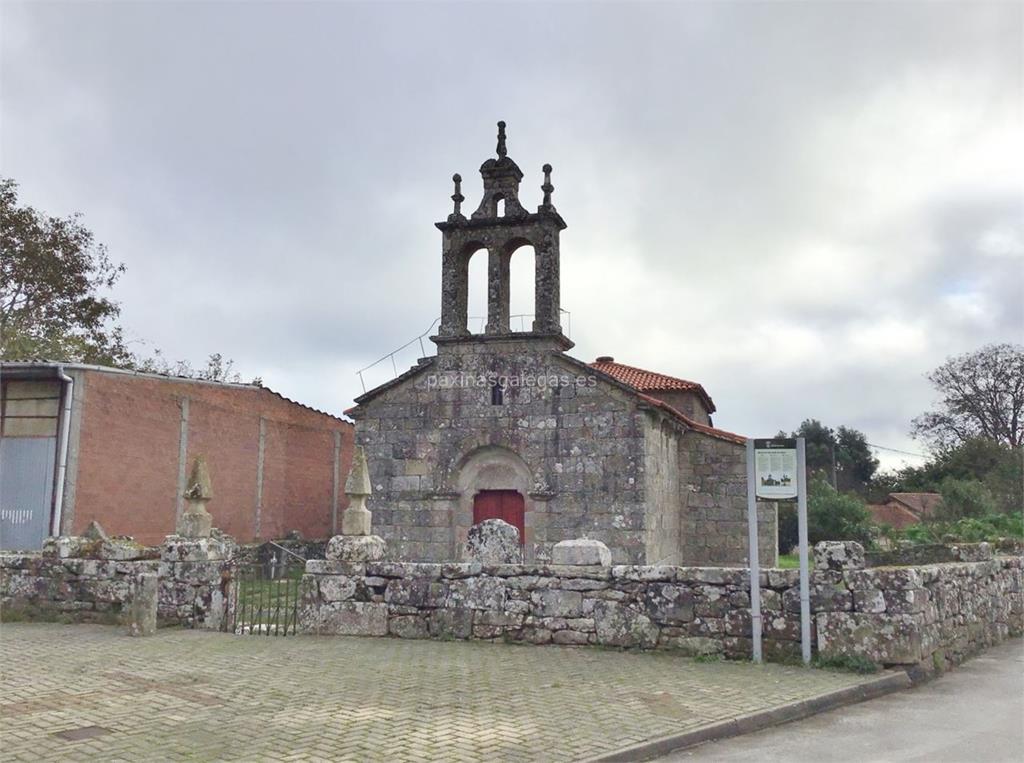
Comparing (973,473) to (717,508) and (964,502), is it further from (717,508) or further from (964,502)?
(717,508)

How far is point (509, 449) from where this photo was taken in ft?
59.6

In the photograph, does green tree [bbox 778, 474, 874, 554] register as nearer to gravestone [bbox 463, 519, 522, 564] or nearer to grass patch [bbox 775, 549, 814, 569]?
grass patch [bbox 775, 549, 814, 569]

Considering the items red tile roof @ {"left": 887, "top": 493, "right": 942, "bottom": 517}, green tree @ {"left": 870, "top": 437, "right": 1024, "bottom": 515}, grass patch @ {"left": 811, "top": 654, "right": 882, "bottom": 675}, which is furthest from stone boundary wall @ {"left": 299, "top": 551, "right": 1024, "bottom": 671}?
red tile roof @ {"left": 887, "top": 493, "right": 942, "bottom": 517}

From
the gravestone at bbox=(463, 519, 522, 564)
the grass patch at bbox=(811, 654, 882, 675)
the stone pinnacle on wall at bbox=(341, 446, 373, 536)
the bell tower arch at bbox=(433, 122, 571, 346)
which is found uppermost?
the bell tower arch at bbox=(433, 122, 571, 346)

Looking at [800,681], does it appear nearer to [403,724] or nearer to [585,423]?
[403,724]

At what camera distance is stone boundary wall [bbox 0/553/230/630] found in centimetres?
1141

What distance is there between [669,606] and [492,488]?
9.17 m

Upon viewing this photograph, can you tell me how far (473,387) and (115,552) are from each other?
27.9ft

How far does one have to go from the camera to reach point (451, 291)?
18969mm

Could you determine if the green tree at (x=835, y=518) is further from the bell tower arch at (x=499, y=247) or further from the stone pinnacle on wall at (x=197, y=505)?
the stone pinnacle on wall at (x=197, y=505)

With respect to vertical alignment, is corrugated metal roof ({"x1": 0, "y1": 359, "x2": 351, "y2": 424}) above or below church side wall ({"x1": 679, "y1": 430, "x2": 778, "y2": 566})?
above

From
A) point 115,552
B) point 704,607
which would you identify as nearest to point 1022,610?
point 704,607

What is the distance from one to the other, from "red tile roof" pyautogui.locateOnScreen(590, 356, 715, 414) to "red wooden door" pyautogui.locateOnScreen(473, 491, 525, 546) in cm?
580

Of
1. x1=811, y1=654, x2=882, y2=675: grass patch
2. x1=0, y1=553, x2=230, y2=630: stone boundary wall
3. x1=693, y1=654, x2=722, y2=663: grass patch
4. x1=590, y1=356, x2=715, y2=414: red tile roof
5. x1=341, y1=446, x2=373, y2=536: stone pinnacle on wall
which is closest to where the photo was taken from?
x1=811, y1=654, x2=882, y2=675: grass patch
